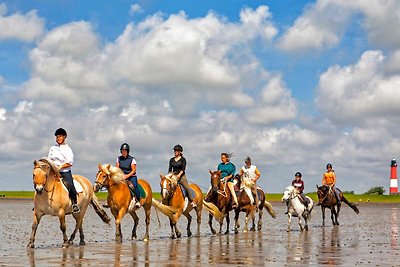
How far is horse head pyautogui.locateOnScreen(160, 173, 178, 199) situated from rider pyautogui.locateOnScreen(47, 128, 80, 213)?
4349 mm

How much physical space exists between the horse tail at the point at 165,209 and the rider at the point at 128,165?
3.46ft

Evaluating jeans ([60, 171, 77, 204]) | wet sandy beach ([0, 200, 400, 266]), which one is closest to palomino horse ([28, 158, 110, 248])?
jeans ([60, 171, 77, 204])

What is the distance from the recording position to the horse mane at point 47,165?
18000mm

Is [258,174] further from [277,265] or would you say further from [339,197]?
[277,265]

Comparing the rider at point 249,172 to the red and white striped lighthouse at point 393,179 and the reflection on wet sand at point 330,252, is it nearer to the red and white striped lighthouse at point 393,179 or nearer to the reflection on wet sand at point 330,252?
the reflection on wet sand at point 330,252

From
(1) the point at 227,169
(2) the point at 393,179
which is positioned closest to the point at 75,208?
(1) the point at 227,169

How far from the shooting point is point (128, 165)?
2125 centimetres

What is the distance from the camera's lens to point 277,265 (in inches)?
579

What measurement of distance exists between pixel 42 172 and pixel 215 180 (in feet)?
29.5

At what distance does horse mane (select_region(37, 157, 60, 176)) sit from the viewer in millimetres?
18000

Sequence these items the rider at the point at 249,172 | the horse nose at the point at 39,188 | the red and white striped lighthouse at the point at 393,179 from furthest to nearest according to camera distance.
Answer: the red and white striped lighthouse at the point at 393,179 < the rider at the point at 249,172 < the horse nose at the point at 39,188

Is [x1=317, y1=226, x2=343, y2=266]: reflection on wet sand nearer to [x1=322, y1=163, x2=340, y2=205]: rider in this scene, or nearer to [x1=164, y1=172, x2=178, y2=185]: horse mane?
[x1=164, y1=172, x2=178, y2=185]: horse mane

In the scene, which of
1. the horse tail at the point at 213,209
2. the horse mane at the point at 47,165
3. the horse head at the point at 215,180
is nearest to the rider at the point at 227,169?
the horse head at the point at 215,180

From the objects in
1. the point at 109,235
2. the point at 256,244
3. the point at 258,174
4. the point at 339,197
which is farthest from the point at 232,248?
the point at 339,197
